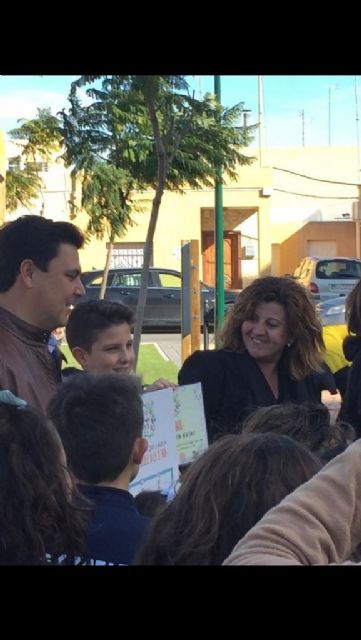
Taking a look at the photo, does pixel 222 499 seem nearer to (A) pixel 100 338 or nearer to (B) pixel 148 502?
(B) pixel 148 502

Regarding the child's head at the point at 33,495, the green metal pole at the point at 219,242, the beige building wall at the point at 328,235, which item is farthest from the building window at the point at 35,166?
the beige building wall at the point at 328,235

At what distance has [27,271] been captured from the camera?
117 inches

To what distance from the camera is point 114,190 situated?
25.3 feet

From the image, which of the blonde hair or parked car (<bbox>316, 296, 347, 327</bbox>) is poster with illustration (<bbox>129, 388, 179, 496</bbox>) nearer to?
the blonde hair

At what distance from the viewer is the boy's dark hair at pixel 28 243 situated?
297 centimetres

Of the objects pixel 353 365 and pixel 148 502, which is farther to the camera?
pixel 353 365

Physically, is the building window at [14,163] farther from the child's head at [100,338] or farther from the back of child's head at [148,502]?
the back of child's head at [148,502]

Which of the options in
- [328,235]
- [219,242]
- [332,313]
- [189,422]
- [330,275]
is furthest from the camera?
[328,235]

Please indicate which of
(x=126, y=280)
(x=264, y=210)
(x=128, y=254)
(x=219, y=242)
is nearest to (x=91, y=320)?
(x=219, y=242)

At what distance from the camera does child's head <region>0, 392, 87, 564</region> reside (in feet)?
6.19

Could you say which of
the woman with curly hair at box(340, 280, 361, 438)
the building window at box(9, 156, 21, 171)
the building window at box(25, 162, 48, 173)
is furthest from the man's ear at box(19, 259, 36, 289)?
the building window at box(9, 156, 21, 171)

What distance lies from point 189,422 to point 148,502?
0.71 m

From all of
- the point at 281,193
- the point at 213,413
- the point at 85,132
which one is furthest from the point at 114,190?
the point at 281,193

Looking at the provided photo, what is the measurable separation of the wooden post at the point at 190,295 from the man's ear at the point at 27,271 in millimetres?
4790
